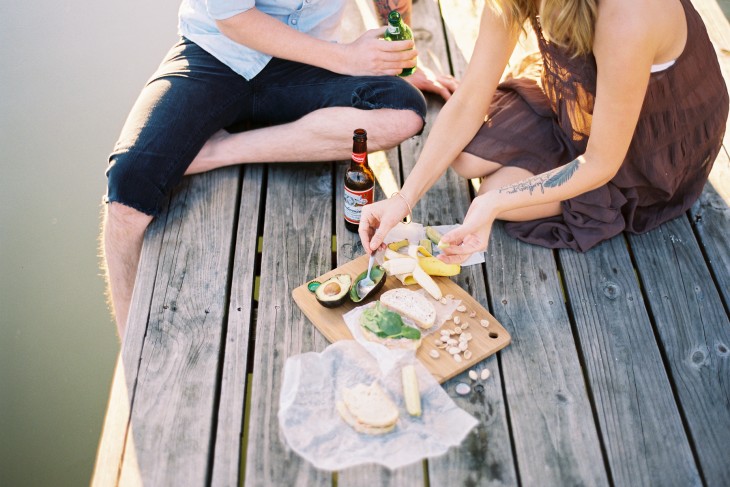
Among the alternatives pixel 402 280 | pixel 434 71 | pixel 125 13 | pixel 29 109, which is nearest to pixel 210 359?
pixel 402 280

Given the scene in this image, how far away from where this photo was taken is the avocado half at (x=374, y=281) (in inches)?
81.3

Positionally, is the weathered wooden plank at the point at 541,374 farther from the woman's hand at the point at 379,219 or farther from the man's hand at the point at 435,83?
the man's hand at the point at 435,83

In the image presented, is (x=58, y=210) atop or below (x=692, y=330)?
atop

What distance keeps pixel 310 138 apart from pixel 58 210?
158cm

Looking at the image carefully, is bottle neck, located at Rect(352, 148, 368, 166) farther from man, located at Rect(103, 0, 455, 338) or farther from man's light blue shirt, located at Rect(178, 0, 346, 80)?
man's light blue shirt, located at Rect(178, 0, 346, 80)

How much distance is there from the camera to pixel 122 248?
244 cm

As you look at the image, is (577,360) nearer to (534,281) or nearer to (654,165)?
(534,281)

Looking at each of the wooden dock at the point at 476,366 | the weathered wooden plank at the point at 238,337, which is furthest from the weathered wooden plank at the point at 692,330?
the weathered wooden plank at the point at 238,337

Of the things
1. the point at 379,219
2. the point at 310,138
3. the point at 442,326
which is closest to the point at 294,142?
the point at 310,138

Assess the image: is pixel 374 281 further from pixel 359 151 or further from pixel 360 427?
pixel 360 427

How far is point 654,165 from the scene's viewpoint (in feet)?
7.29

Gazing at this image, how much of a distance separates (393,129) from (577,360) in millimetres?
1060

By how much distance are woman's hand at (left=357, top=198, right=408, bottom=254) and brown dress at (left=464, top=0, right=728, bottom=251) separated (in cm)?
44

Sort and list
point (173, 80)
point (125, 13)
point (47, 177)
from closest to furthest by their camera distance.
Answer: point (173, 80)
point (47, 177)
point (125, 13)
